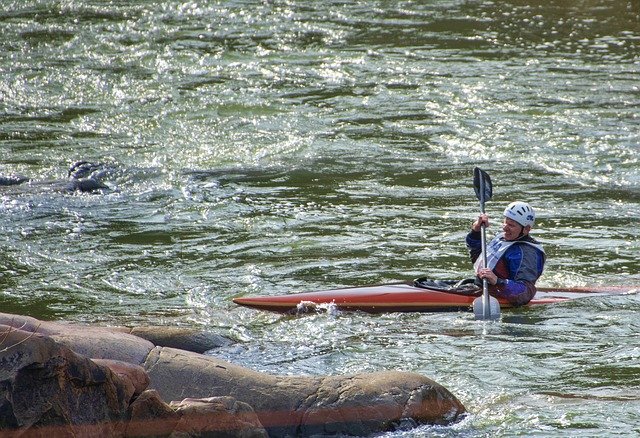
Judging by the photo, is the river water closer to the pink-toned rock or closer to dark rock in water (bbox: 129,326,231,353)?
dark rock in water (bbox: 129,326,231,353)

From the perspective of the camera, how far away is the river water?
7430 mm

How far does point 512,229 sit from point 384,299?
45.0 inches

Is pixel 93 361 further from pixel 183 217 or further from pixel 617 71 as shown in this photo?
pixel 617 71

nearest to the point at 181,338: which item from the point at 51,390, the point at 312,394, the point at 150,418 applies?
the point at 312,394

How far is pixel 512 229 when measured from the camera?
8.41m

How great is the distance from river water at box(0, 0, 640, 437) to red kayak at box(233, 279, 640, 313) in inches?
4.1

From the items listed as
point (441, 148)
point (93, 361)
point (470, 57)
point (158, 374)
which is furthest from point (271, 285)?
point (470, 57)

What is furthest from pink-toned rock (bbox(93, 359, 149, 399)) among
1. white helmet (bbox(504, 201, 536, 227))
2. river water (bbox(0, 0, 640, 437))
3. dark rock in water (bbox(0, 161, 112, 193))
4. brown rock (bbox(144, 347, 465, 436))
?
dark rock in water (bbox(0, 161, 112, 193))

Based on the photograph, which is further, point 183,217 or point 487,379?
point 183,217

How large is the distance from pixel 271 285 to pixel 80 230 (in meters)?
2.44

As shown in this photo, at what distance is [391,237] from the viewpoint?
1020 centimetres

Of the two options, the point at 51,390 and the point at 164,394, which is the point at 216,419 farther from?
the point at 51,390

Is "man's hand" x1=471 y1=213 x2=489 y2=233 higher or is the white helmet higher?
the white helmet

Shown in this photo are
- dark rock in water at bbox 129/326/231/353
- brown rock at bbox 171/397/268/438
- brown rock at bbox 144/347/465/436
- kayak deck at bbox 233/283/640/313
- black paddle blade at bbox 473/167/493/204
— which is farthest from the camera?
black paddle blade at bbox 473/167/493/204
